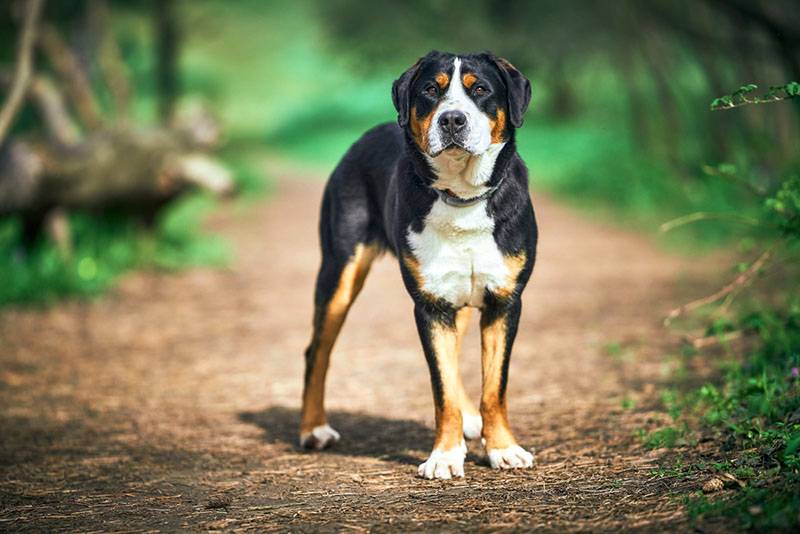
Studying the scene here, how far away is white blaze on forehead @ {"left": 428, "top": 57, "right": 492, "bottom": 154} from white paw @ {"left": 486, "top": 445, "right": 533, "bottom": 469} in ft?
Result: 4.16

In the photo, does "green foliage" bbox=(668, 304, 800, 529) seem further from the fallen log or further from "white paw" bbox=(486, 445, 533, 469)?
the fallen log

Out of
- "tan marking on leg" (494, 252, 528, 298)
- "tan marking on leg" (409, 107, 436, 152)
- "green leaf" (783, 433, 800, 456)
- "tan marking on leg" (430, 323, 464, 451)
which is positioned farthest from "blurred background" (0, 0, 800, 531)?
"tan marking on leg" (409, 107, 436, 152)

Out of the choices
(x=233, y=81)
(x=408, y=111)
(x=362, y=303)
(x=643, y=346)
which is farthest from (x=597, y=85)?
(x=408, y=111)

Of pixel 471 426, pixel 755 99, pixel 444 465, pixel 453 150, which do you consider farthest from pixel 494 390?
pixel 755 99

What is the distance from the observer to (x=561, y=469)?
4.09m

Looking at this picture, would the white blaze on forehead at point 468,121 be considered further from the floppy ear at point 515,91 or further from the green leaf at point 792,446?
the green leaf at point 792,446

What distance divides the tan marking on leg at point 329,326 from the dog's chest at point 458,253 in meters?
0.72

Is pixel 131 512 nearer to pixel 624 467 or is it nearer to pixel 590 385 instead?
pixel 624 467

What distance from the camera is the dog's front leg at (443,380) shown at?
4129 mm

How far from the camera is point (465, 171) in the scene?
13.4ft

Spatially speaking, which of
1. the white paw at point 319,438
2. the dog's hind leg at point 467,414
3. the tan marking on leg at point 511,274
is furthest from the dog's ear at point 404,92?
the white paw at point 319,438

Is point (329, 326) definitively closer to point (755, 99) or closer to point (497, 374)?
point (497, 374)

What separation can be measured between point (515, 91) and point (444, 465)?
5.22 feet

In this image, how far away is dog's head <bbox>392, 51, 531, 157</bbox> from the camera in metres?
3.90
